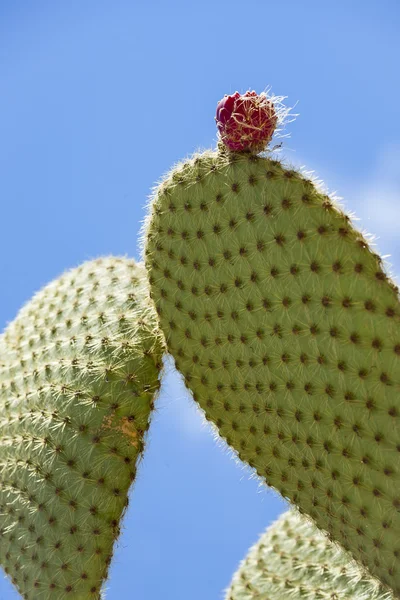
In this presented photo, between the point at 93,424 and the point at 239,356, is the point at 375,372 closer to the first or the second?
the point at 239,356

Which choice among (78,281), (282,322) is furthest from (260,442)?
(78,281)

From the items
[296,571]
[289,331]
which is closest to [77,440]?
[289,331]

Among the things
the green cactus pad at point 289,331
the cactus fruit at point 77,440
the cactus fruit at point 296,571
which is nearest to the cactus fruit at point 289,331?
the green cactus pad at point 289,331

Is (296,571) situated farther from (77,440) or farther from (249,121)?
(249,121)

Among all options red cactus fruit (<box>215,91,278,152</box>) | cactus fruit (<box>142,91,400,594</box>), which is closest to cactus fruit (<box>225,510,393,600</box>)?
cactus fruit (<box>142,91,400,594</box>)

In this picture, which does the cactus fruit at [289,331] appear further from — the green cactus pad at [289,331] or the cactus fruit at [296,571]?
the cactus fruit at [296,571]

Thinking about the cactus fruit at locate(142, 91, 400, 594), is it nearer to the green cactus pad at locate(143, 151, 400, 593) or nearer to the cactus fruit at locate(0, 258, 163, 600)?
the green cactus pad at locate(143, 151, 400, 593)

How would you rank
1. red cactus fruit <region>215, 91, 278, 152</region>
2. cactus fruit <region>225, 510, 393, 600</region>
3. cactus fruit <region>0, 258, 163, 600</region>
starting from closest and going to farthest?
red cactus fruit <region>215, 91, 278, 152</region>, cactus fruit <region>0, 258, 163, 600</region>, cactus fruit <region>225, 510, 393, 600</region>
